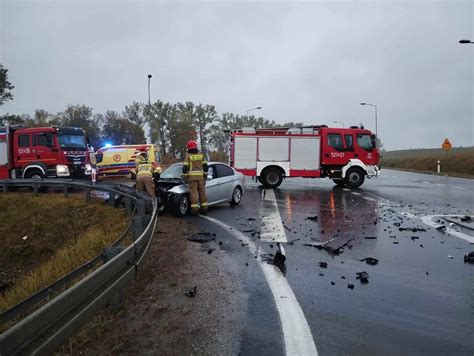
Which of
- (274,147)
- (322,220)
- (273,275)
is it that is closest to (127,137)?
(274,147)

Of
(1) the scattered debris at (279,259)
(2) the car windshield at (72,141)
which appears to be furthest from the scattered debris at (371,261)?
(2) the car windshield at (72,141)

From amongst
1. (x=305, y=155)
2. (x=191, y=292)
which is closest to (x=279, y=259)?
(x=191, y=292)

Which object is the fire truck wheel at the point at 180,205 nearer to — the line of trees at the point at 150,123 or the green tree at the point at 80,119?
the line of trees at the point at 150,123

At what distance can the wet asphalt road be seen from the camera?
3.53m

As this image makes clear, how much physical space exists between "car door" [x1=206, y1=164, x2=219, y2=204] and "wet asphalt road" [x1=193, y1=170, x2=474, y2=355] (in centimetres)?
130

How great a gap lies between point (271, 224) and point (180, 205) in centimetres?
241

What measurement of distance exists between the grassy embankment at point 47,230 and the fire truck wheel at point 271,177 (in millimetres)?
8265

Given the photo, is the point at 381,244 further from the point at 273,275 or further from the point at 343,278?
the point at 273,275

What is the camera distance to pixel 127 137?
53.8m

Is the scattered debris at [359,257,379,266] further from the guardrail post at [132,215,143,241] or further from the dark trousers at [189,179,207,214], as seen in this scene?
the dark trousers at [189,179,207,214]

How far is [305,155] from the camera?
18.8m

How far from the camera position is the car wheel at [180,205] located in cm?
1012

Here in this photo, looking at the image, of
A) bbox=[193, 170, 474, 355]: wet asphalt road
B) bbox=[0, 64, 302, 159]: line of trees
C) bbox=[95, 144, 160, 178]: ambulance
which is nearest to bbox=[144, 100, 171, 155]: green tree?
bbox=[0, 64, 302, 159]: line of trees

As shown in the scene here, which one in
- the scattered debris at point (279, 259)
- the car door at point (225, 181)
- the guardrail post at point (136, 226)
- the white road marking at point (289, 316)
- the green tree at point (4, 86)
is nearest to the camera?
the white road marking at point (289, 316)
